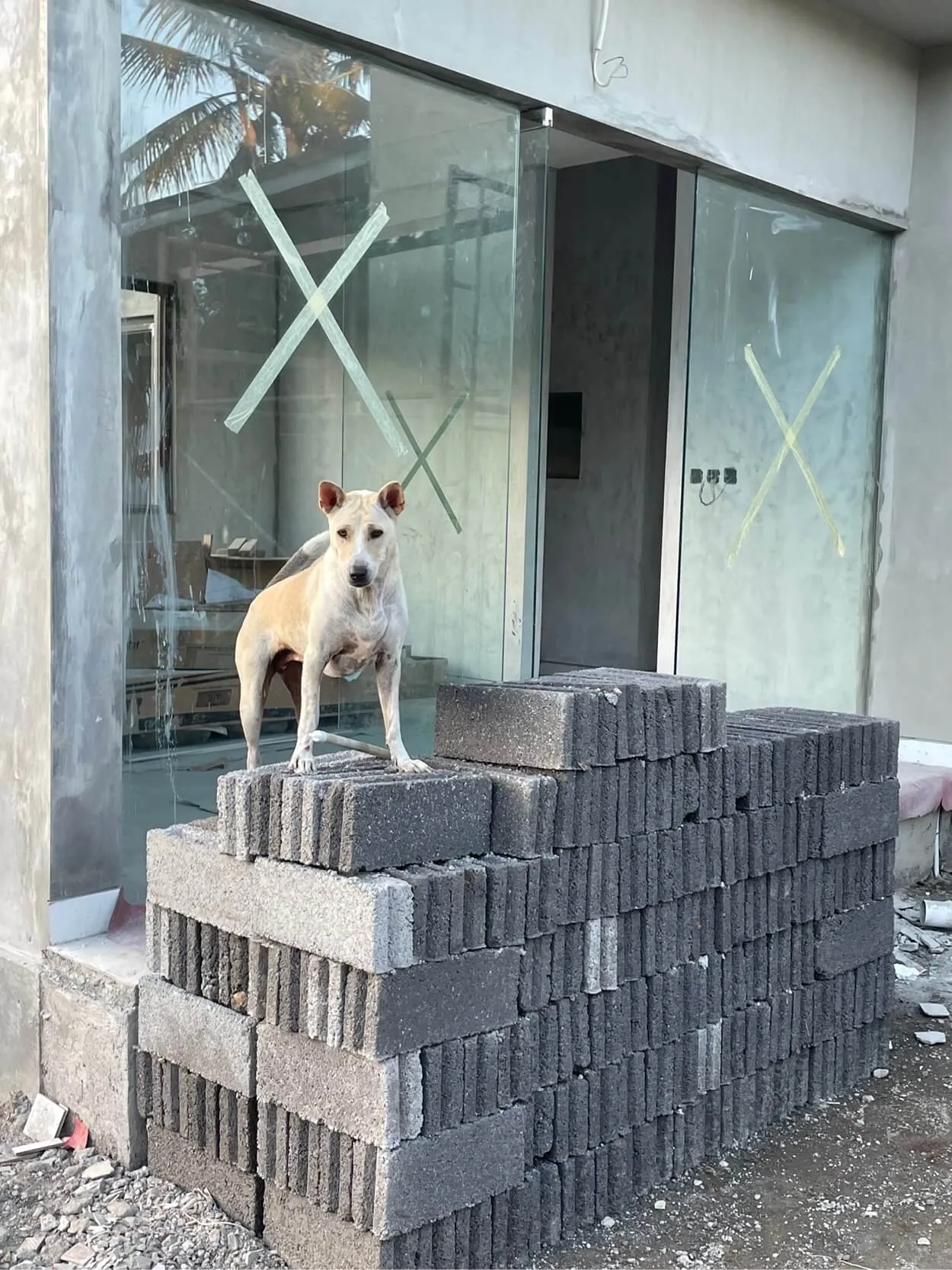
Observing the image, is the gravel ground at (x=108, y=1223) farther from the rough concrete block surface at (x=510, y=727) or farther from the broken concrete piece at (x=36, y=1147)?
the rough concrete block surface at (x=510, y=727)

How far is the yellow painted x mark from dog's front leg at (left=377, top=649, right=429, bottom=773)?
459 cm

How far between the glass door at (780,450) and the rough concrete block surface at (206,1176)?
15.3 ft

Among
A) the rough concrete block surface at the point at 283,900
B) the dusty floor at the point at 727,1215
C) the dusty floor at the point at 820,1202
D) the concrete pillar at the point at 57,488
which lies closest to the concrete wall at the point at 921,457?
the dusty floor at the point at 820,1202

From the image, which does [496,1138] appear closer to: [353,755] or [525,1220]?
[525,1220]

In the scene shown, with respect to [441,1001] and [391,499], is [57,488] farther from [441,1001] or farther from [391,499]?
[441,1001]

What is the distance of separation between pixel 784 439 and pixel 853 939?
3.97 m

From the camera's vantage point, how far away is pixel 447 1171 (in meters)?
3.28

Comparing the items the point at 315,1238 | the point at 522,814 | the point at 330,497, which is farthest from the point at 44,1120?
the point at 330,497

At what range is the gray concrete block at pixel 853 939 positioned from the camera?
4.60 meters

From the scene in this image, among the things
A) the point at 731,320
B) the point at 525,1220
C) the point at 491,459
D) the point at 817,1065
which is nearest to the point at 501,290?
the point at 491,459

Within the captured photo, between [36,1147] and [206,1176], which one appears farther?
[36,1147]

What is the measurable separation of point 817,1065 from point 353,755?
2.15 metres

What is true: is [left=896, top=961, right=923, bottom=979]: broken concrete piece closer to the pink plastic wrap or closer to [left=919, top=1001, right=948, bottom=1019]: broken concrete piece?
[left=919, top=1001, right=948, bottom=1019]: broken concrete piece

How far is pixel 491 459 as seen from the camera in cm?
613
